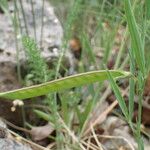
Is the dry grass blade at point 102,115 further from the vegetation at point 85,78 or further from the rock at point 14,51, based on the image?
the rock at point 14,51

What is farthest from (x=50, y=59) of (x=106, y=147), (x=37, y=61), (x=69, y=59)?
(x=37, y=61)

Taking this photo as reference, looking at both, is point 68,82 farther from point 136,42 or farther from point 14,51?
point 14,51

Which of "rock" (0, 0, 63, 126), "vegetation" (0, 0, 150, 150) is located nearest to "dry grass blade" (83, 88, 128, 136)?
"vegetation" (0, 0, 150, 150)

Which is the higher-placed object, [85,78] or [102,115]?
[85,78]

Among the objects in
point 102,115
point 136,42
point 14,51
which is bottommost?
point 102,115

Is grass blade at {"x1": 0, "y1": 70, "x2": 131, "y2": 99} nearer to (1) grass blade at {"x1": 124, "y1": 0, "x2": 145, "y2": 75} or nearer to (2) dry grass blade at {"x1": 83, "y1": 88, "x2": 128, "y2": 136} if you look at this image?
(1) grass blade at {"x1": 124, "y1": 0, "x2": 145, "y2": 75}

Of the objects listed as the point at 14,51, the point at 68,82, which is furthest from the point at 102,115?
the point at 68,82

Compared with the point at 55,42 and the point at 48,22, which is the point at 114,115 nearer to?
the point at 55,42

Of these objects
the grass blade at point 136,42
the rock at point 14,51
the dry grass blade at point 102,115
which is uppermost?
the grass blade at point 136,42

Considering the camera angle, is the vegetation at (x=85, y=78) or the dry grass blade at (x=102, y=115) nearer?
the vegetation at (x=85, y=78)

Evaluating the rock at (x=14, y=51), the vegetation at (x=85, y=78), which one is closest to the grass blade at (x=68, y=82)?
the vegetation at (x=85, y=78)

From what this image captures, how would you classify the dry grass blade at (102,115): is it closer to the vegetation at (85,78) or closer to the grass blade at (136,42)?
the vegetation at (85,78)

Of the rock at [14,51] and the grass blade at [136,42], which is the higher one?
the grass blade at [136,42]
